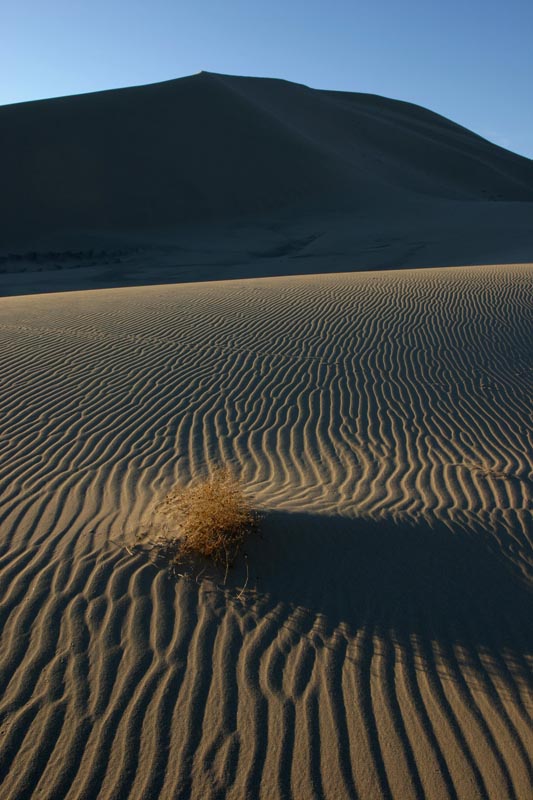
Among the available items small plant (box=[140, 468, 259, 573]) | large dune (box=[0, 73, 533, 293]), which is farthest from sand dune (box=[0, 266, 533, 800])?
large dune (box=[0, 73, 533, 293])

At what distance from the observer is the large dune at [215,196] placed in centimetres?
3112

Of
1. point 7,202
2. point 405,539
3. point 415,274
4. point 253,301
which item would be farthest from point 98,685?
point 7,202

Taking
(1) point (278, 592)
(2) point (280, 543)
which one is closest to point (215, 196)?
(2) point (280, 543)

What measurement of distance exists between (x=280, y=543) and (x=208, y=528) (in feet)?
1.95

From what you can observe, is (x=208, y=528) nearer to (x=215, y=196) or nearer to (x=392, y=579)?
(x=392, y=579)

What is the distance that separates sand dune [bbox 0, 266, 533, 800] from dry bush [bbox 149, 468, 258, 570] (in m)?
0.19

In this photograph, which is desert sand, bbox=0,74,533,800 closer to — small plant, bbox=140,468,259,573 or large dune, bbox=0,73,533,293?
small plant, bbox=140,468,259,573

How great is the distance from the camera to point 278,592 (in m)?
4.65

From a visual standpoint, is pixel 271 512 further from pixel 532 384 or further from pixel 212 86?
pixel 212 86

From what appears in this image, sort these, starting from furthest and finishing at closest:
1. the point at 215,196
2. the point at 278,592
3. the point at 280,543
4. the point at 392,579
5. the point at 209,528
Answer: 1. the point at 215,196
2. the point at 280,543
3. the point at 209,528
4. the point at 392,579
5. the point at 278,592

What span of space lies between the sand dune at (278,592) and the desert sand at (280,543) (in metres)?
0.02

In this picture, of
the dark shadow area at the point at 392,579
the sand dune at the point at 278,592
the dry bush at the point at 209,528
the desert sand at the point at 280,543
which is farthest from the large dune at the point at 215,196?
the dry bush at the point at 209,528

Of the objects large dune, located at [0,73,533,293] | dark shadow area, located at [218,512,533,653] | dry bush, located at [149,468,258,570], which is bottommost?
dark shadow area, located at [218,512,533,653]

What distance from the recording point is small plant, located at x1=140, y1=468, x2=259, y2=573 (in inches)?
196
